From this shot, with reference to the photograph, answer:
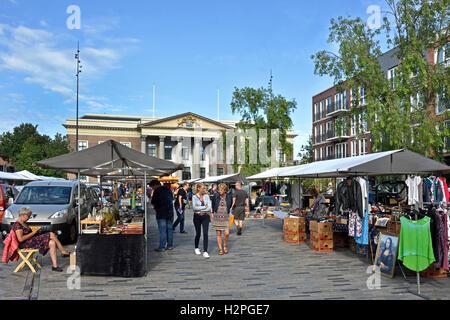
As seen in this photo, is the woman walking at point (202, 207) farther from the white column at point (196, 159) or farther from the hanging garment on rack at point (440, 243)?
the white column at point (196, 159)

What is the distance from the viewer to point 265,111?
37.1 meters

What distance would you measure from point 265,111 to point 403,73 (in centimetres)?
1743

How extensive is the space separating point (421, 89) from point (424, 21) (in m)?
3.26

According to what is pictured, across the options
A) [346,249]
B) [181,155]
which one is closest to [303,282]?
[346,249]

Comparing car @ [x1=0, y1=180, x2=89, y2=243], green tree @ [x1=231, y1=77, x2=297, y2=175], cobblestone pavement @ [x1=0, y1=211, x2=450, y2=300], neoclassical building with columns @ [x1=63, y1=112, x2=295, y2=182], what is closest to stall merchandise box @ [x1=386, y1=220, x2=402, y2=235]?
cobblestone pavement @ [x1=0, y1=211, x2=450, y2=300]

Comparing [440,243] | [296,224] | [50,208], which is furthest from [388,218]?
[50,208]

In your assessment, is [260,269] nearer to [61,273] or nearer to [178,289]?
[178,289]

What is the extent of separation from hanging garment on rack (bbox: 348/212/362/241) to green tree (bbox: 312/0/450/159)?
11.1m

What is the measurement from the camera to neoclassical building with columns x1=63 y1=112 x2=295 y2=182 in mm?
76500

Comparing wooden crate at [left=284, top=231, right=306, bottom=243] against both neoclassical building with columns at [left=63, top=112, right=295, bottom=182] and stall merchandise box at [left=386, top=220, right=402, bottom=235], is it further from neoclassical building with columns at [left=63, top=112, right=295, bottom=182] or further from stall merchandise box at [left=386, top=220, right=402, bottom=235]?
neoclassical building with columns at [left=63, top=112, right=295, bottom=182]

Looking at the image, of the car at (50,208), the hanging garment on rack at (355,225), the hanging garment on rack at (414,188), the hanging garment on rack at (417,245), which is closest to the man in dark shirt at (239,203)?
the car at (50,208)

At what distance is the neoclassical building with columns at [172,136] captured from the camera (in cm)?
7650

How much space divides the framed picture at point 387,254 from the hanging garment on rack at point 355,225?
103 centimetres

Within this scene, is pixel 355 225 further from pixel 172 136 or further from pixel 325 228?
pixel 172 136
